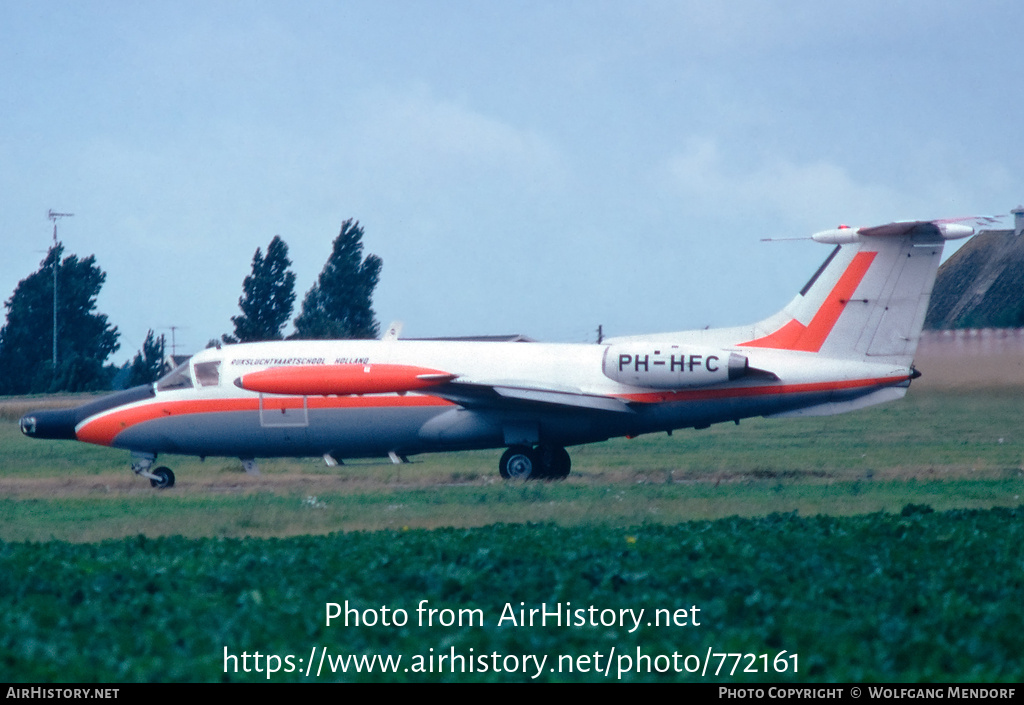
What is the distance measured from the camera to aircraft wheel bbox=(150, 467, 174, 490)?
2533 cm

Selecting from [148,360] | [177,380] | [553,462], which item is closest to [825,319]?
[553,462]

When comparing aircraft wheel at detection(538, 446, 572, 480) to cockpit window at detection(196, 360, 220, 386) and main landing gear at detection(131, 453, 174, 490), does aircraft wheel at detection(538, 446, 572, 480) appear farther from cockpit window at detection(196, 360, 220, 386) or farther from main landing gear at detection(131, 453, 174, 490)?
main landing gear at detection(131, 453, 174, 490)

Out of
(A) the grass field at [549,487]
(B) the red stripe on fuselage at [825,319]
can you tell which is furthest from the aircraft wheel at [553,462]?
(B) the red stripe on fuselage at [825,319]

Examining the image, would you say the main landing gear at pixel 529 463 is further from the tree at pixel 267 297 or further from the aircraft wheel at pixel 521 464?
the tree at pixel 267 297

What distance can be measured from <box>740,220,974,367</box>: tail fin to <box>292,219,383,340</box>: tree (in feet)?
111

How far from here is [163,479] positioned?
25.4 metres

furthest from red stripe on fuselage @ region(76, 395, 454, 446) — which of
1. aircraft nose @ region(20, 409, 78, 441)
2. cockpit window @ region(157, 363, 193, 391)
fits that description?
cockpit window @ region(157, 363, 193, 391)

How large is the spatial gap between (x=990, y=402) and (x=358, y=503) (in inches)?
590

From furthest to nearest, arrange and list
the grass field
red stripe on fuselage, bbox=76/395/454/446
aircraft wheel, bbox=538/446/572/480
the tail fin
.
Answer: aircraft wheel, bbox=538/446/572/480, red stripe on fuselage, bbox=76/395/454/446, the tail fin, the grass field

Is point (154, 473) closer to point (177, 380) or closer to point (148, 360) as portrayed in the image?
point (177, 380)

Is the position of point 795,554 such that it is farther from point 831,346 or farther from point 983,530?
point 831,346

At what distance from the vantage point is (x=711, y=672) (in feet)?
26.0

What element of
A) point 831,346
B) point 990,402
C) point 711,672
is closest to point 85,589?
point 711,672

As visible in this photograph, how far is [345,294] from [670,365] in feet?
120
